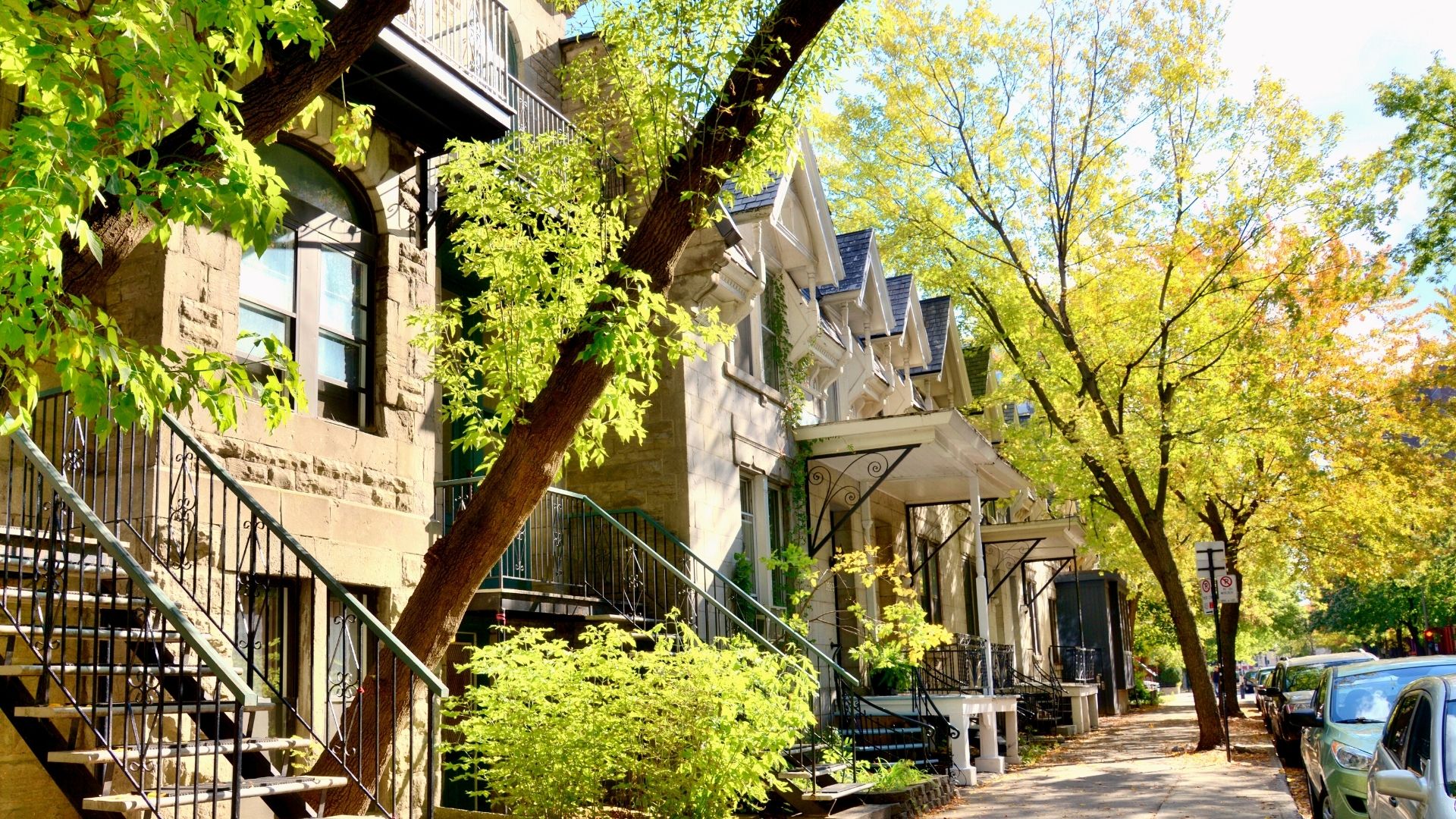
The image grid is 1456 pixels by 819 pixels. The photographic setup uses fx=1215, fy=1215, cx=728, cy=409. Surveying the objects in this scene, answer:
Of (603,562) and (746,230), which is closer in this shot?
(603,562)

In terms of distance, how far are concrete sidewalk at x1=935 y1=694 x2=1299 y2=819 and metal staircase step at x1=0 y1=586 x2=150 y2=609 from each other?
8342 millimetres

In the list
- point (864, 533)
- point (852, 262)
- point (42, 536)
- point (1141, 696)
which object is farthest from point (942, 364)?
point (1141, 696)

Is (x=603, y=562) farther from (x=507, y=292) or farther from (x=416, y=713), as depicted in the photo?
(x=507, y=292)

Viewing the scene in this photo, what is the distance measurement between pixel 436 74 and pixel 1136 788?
38.0 feet

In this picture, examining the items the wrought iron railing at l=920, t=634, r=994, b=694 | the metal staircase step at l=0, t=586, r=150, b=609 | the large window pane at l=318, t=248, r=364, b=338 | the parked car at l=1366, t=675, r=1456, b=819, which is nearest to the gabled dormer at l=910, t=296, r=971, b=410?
the wrought iron railing at l=920, t=634, r=994, b=694

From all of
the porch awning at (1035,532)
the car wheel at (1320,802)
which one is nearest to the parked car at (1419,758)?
the car wheel at (1320,802)

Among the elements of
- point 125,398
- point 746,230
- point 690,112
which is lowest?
point 125,398

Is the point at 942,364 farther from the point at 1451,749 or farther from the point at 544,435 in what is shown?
the point at 1451,749

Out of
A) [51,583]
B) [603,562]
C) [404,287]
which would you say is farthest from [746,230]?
[51,583]

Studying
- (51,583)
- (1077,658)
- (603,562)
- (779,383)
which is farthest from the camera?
(1077,658)

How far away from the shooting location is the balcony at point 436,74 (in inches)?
402

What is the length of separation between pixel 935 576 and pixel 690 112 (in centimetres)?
1789

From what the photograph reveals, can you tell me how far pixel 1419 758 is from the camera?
265 inches

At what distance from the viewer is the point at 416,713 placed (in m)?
10.3
